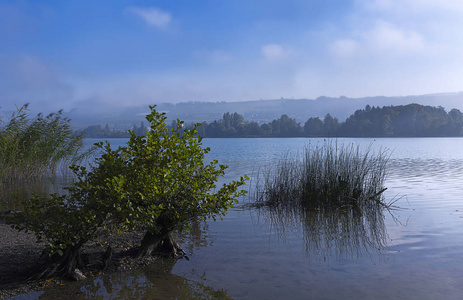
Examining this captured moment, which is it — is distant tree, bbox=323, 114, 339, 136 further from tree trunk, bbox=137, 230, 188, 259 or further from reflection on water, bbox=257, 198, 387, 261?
tree trunk, bbox=137, 230, 188, 259

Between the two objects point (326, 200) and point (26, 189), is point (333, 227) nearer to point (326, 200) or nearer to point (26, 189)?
point (326, 200)

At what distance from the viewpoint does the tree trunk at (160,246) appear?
564 cm

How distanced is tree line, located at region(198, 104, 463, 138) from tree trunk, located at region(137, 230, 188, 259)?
68.5 metres

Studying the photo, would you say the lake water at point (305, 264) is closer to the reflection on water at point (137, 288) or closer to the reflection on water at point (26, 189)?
the reflection on water at point (137, 288)

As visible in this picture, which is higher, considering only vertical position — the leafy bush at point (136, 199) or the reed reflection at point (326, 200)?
the leafy bush at point (136, 199)

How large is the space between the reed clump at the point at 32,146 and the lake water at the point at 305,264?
29.0 ft

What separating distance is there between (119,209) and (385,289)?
321 centimetres

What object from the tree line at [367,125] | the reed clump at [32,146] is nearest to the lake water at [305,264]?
the reed clump at [32,146]

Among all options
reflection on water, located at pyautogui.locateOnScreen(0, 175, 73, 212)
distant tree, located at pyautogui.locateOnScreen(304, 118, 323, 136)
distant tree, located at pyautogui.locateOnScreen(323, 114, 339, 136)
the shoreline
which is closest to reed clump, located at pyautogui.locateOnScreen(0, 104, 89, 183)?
reflection on water, located at pyautogui.locateOnScreen(0, 175, 73, 212)

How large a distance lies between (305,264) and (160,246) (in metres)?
2.12

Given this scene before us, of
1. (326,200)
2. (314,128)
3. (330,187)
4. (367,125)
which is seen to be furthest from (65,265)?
(367,125)

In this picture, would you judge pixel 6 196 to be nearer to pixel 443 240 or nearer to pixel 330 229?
pixel 330 229

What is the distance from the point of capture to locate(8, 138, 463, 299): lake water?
4.53 metres

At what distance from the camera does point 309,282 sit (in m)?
4.84
